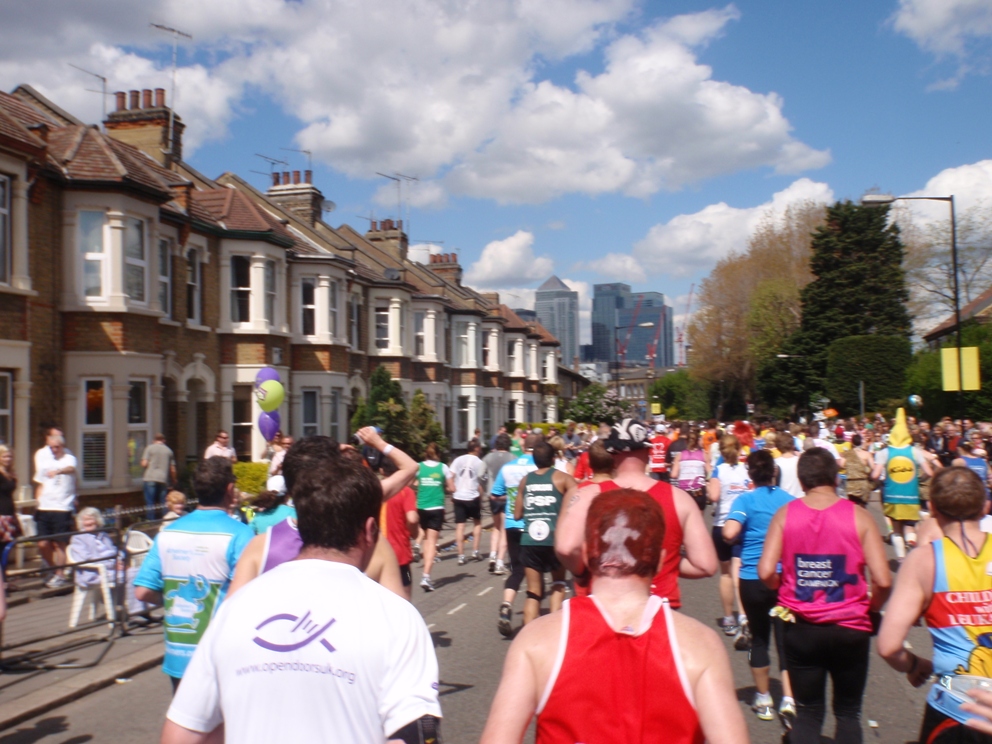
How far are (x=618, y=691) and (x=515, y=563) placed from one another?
6980 millimetres

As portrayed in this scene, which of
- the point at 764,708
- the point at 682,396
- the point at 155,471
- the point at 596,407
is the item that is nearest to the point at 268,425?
the point at 155,471

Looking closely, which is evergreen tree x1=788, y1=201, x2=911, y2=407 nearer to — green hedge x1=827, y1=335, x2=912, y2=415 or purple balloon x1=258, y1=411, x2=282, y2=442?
green hedge x1=827, y1=335, x2=912, y2=415

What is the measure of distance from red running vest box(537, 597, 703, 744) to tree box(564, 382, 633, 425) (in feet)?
127

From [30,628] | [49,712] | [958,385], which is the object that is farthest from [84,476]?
[958,385]

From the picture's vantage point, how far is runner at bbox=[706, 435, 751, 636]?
27.4ft

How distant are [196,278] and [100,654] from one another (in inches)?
565

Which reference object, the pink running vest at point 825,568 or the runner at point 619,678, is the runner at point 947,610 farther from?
the runner at point 619,678

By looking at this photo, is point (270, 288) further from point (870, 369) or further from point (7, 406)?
point (870, 369)

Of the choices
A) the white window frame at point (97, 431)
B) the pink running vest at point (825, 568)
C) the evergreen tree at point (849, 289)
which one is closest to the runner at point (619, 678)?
the pink running vest at point (825, 568)

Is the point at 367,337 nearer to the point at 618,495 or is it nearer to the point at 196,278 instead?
the point at 196,278

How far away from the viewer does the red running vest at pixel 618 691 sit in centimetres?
228

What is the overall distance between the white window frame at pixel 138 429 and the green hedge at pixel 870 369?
4173 cm

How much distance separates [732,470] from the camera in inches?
356

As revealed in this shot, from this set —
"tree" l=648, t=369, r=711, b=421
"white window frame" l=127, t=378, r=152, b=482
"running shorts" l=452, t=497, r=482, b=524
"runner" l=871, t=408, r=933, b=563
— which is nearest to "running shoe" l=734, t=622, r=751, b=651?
"runner" l=871, t=408, r=933, b=563
